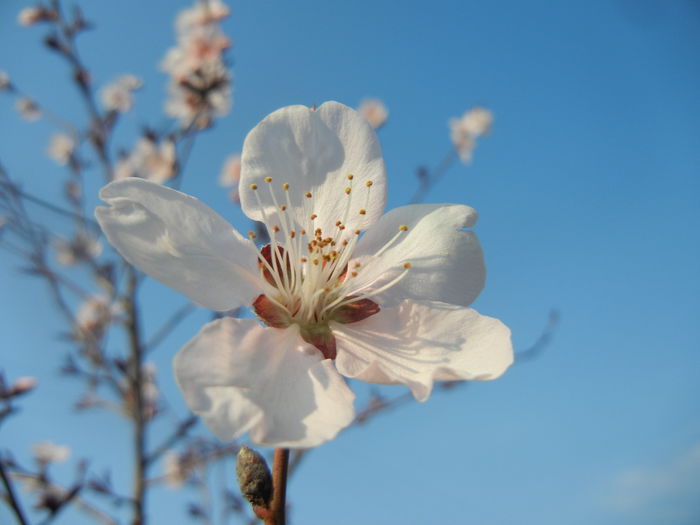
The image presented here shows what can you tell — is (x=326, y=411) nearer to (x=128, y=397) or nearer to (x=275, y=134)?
(x=275, y=134)

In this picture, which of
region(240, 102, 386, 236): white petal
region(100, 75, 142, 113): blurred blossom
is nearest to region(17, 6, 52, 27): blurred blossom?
region(100, 75, 142, 113): blurred blossom

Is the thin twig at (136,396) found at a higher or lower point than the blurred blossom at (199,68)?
lower

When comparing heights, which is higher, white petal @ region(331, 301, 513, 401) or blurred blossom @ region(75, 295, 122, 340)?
blurred blossom @ region(75, 295, 122, 340)

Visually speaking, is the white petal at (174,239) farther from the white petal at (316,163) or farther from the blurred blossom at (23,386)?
the blurred blossom at (23,386)

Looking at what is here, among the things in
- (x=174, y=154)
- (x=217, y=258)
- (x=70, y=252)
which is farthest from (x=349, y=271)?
(x=70, y=252)

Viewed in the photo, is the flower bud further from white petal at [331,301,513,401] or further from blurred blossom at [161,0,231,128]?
blurred blossom at [161,0,231,128]

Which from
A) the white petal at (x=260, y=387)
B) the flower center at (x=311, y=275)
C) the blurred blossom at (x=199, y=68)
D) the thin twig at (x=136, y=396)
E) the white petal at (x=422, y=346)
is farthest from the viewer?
the blurred blossom at (x=199, y=68)

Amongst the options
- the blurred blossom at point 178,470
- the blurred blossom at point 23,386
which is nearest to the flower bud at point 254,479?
the blurred blossom at point 23,386
